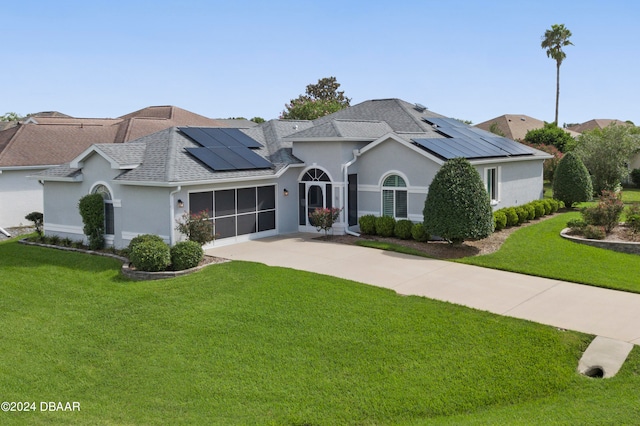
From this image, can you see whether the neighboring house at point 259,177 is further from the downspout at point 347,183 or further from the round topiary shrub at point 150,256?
the round topiary shrub at point 150,256

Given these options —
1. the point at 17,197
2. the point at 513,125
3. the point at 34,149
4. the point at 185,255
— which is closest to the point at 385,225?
the point at 185,255

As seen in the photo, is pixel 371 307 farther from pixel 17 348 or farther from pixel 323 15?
pixel 323 15

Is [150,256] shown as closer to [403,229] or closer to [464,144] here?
[403,229]

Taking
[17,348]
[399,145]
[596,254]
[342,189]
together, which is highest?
[399,145]

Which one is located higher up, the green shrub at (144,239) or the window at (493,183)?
the window at (493,183)

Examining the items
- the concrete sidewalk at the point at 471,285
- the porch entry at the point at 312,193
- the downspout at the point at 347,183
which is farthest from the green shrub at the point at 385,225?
Result: the porch entry at the point at 312,193

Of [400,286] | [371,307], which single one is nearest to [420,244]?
[400,286]
